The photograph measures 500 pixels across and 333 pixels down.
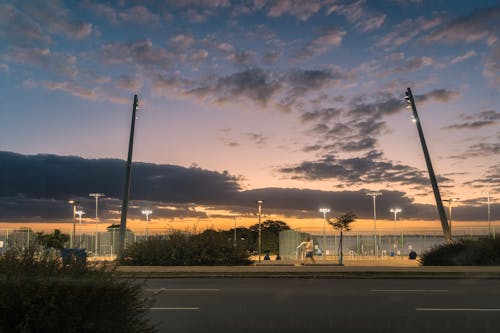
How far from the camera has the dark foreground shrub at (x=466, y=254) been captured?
24594 mm

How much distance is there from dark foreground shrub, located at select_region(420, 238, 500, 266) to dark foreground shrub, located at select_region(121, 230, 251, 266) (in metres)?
9.31

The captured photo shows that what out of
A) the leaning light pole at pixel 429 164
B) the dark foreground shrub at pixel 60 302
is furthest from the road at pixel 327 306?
the leaning light pole at pixel 429 164

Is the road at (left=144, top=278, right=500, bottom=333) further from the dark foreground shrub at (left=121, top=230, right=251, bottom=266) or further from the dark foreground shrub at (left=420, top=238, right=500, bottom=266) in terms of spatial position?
the dark foreground shrub at (left=420, top=238, right=500, bottom=266)

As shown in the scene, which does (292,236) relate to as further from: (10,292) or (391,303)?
(10,292)

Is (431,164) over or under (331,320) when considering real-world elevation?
over

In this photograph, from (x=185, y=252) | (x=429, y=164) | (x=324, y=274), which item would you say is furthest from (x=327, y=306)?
(x=429, y=164)

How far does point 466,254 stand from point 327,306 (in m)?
15.7

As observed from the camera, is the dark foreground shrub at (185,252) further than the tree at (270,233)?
No

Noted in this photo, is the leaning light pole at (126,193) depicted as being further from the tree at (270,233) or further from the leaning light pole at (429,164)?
the tree at (270,233)

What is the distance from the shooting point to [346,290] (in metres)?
15.5

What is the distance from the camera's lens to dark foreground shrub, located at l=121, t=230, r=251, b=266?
24188 mm

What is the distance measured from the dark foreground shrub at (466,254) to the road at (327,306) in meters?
7.02

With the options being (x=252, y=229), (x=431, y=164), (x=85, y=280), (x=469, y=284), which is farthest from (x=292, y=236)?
(x=252, y=229)

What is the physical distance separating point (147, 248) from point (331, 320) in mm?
15570
